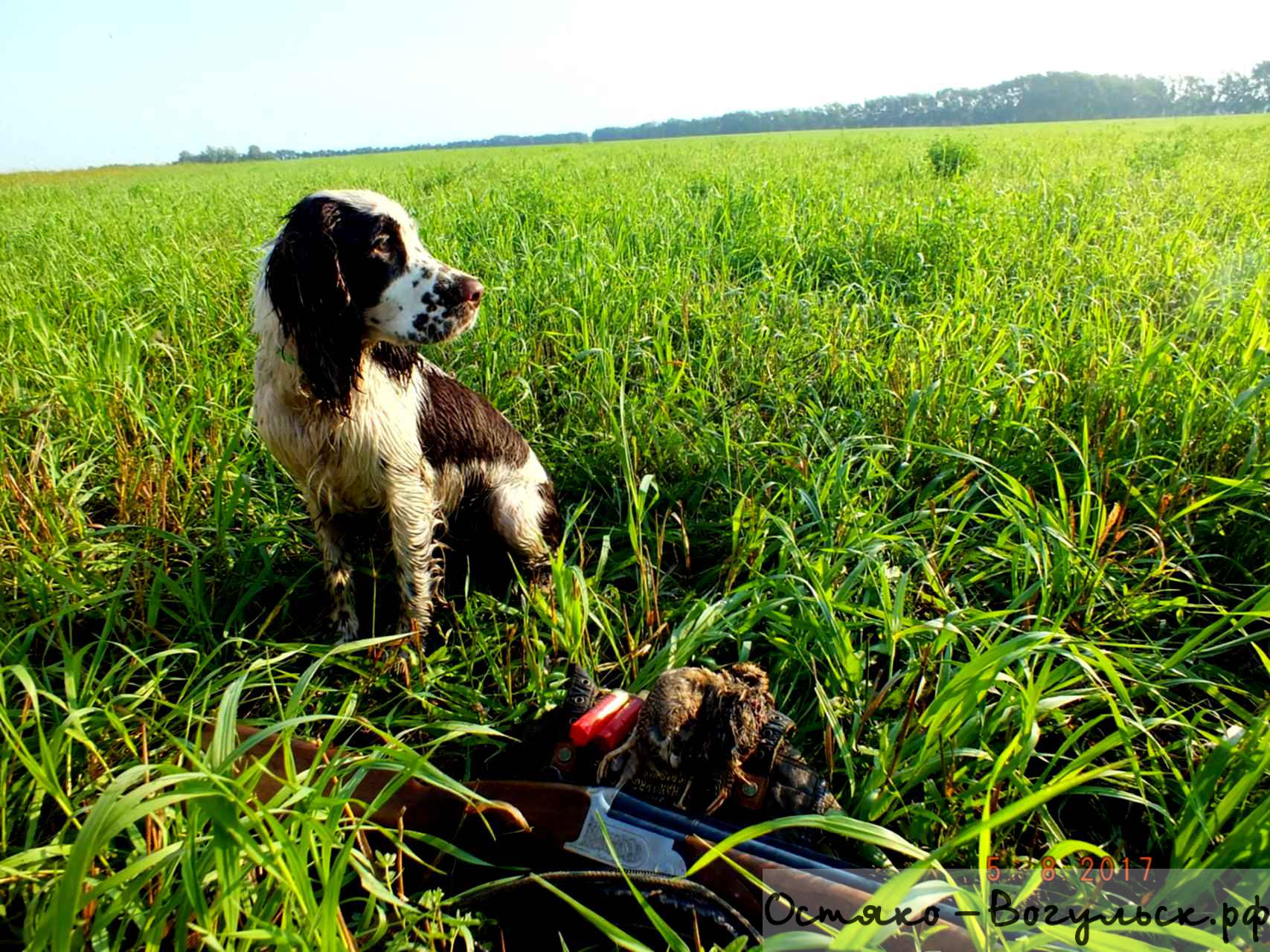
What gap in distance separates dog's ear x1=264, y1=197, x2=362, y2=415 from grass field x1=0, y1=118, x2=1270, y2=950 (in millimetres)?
599

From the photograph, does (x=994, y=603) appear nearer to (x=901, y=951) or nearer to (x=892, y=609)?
(x=892, y=609)

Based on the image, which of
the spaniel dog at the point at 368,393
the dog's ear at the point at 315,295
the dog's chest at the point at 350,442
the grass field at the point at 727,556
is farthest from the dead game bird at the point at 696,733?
the dog's ear at the point at 315,295

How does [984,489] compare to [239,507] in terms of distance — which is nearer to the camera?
[984,489]

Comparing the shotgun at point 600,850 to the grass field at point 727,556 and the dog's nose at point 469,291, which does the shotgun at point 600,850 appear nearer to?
the grass field at point 727,556

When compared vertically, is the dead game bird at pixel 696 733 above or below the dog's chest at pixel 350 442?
below

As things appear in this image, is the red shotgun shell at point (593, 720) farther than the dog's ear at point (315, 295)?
No

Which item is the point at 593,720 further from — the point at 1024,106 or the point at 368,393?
the point at 1024,106

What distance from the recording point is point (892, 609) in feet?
5.63

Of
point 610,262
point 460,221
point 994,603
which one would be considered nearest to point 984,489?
point 994,603

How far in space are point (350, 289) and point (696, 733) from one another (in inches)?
59.3

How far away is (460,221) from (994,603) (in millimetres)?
4620

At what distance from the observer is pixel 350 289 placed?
204cm

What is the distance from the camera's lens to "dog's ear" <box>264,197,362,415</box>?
77.1 inches

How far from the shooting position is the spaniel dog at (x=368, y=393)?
1983 mm
